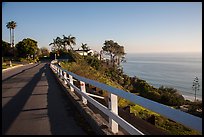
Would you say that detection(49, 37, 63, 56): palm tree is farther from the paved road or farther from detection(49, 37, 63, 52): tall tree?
the paved road

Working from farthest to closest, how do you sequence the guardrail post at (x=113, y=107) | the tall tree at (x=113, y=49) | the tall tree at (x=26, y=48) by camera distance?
the tall tree at (x=113, y=49) < the tall tree at (x=26, y=48) < the guardrail post at (x=113, y=107)

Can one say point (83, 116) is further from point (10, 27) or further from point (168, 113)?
point (10, 27)

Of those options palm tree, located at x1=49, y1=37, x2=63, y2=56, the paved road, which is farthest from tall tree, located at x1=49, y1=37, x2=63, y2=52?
the paved road

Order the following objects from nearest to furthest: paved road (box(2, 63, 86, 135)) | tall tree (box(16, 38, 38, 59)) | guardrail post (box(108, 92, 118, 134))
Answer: guardrail post (box(108, 92, 118, 134)) < paved road (box(2, 63, 86, 135)) < tall tree (box(16, 38, 38, 59))

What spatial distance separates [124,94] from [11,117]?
13.6 ft

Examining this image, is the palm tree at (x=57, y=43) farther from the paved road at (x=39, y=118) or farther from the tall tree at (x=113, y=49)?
the paved road at (x=39, y=118)

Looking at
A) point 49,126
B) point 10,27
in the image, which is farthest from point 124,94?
point 10,27

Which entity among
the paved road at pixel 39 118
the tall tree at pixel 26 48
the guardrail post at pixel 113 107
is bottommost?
the paved road at pixel 39 118

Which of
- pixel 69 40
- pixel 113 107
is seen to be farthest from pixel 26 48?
pixel 113 107

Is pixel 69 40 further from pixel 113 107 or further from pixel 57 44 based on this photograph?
pixel 113 107

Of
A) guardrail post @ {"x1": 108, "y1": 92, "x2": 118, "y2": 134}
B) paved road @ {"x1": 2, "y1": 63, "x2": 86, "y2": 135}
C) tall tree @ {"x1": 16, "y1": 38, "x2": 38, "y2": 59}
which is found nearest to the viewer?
guardrail post @ {"x1": 108, "y1": 92, "x2": 118, "y2": 134}

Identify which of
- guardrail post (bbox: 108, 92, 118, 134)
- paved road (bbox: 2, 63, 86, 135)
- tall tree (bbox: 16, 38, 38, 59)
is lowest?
paved road (bbox: 2, 63, 86, 135)

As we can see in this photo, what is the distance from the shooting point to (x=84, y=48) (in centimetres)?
13200

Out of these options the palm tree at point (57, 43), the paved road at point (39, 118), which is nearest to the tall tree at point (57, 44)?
the palm tree at point (57, 43)
